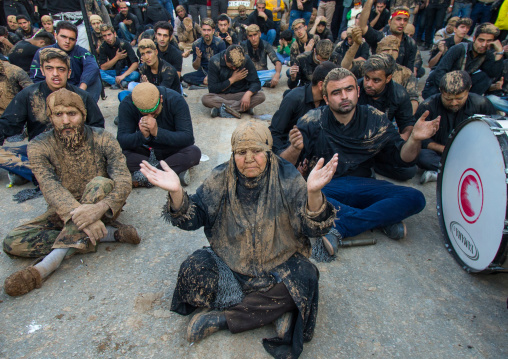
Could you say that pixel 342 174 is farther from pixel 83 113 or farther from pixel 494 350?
pixel 83 113

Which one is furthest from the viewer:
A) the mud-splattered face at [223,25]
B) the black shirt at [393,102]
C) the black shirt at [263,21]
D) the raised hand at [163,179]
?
the black shirt at [263,21]

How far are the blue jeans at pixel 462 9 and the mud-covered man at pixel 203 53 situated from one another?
6209 mm

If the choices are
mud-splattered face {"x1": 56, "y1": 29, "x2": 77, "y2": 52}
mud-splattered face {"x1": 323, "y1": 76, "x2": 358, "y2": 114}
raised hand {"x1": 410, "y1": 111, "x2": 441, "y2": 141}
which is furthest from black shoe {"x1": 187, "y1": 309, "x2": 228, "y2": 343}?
mud-splattered face {"x1": 56, "y1": 29, "x2": 77, "y2": 52}

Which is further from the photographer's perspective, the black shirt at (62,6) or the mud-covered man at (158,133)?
the black shirt at (62,6)

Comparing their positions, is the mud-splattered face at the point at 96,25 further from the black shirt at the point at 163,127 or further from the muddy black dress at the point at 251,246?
the muddy black dress at the point at 251,246

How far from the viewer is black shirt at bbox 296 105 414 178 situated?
3793 millimetres

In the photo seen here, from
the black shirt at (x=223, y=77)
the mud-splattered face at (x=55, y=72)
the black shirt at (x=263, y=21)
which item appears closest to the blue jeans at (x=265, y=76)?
the black shirt at (x=223, y=77)

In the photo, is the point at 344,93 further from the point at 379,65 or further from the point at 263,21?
the point at 263,21

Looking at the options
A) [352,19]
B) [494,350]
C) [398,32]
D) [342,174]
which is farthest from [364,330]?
[352,19]

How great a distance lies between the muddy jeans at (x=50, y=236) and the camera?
323 centimetres

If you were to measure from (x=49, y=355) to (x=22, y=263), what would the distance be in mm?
1223

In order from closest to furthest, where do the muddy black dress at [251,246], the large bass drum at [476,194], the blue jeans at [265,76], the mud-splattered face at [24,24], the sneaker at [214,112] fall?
1. the muddy black dress at [251,246]
2. the large bass drum at [476,194]
3. the sneaker at [214,112]
4. the blue jeans at [265,76]
5. the mud-splattered face at [24,24]

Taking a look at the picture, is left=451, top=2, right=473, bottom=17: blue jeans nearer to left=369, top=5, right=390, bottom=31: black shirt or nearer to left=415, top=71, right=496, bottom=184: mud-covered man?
left=369, top=5, right=390, bottom=31: black shirt

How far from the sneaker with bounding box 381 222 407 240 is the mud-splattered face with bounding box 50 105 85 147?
306cm
